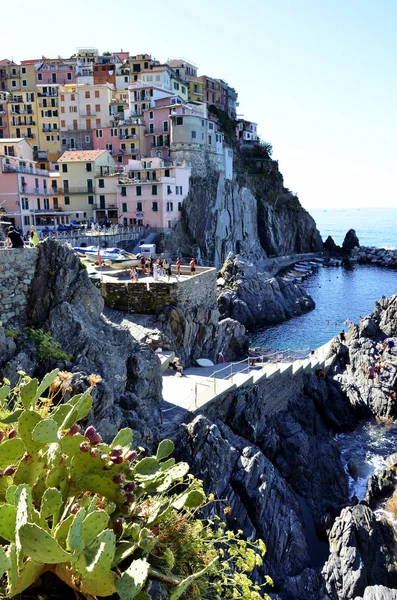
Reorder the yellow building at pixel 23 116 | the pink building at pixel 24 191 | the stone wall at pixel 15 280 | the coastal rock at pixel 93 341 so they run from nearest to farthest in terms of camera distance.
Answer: the coastal rock at pixel 93 341
the stone wall at pixel 15 280
the pink building at pixel 24 191
the yellow building at pixel 23 116

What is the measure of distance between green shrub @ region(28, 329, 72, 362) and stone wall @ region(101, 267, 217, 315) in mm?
12151

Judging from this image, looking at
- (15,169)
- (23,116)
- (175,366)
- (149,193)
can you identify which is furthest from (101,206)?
(175,366)

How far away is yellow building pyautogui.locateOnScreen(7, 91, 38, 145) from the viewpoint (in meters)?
77.2

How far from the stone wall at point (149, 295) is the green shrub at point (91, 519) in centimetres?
2082

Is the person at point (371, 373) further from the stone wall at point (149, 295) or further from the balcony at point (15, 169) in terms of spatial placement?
the balcony at point (15, 169)

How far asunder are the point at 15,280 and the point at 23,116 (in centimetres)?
7123

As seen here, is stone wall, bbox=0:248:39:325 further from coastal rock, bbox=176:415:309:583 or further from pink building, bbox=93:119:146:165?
pink building, bbox=93:119:146:165

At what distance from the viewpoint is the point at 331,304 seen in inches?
2435

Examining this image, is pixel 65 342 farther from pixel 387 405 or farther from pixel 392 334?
pixel 392 334

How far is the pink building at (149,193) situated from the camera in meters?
62.8

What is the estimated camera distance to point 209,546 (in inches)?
206

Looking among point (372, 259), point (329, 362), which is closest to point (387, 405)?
point (329, 362)

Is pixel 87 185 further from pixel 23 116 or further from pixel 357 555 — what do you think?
pixel 357 555

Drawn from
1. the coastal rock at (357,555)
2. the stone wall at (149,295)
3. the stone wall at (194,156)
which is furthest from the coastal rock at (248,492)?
the stone wall at (194,156)
